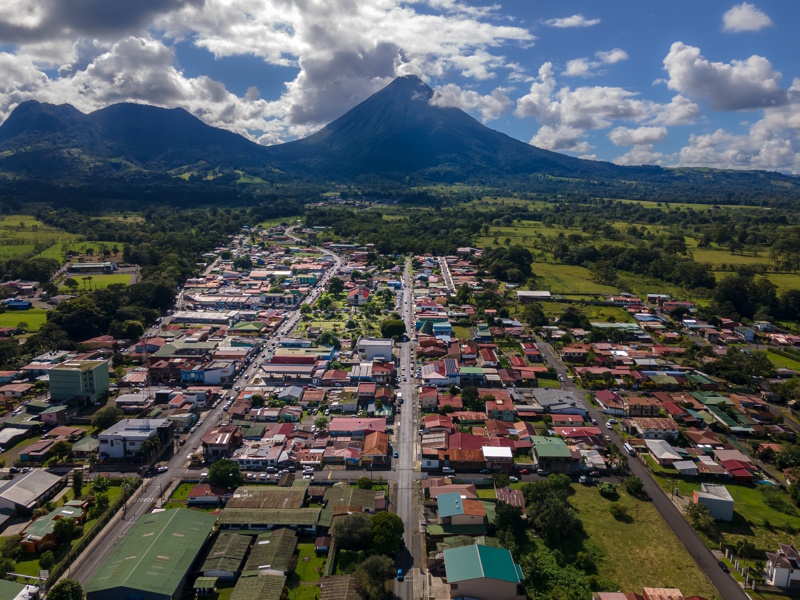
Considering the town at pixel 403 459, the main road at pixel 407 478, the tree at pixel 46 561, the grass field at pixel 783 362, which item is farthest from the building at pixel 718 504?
the tree at pixel 46 561

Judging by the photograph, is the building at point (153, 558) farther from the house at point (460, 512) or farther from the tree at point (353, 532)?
the house at point (460, 512)

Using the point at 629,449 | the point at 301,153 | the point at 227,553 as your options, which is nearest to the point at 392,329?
the point at 629,449

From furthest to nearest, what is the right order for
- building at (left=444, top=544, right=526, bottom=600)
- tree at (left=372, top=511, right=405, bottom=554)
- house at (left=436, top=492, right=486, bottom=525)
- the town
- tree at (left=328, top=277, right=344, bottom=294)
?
1. tree at (left=328, top=277, right=344, bottom=294)
2. house at (left=436, top=492, right=486, bottom=525)
3. tree at (left=372, top=511, right=405, bottom=554)
4. the town
5. building at (left=444, top=544, right=526, bottom=600)

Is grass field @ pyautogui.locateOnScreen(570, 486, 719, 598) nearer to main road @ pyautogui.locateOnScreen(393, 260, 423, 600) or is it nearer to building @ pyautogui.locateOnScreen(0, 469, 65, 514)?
main road @ pyautogui.locateOnScreen(393, 260, 423, 600)

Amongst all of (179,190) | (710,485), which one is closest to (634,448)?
(710,485)

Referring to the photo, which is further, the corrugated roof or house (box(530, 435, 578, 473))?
house (box(530, 435, 578, 473))

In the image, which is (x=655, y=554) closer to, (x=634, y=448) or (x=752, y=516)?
(x=752, y=516)

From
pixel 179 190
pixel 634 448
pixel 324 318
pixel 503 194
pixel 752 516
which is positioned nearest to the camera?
pixel 752 516

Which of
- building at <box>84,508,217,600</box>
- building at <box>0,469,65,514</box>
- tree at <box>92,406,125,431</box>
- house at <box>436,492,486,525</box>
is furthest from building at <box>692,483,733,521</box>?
tree at <box>92,406,125,431</box>
